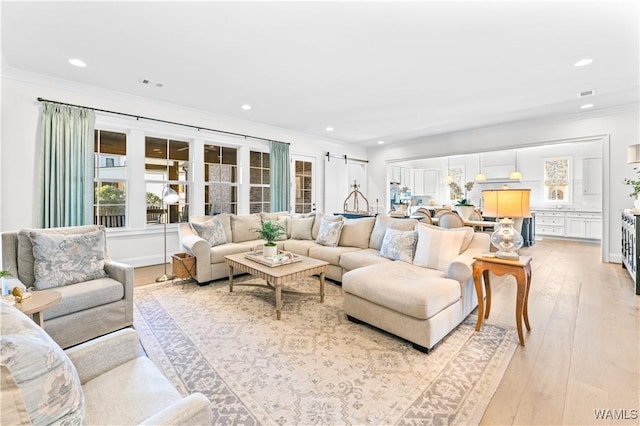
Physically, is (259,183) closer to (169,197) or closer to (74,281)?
(169,197)

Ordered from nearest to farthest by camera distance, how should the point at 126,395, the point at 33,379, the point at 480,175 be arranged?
the point at 33,379 < the point at 126,395 < the point at 480,175

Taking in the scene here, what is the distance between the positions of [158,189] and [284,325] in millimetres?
3719

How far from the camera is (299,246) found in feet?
14.1

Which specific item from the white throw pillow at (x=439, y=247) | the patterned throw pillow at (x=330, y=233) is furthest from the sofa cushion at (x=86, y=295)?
the white throw pillow at (x=439, y=247)

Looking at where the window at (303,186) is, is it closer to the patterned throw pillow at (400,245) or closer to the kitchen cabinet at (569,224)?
the patterned throw pillow at (400,245)

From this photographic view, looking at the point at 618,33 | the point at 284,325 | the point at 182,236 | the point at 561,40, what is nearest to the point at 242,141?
the point at 182,236

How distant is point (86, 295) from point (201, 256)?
1.44 m

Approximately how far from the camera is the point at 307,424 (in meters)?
1.49

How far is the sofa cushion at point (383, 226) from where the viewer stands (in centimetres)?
358

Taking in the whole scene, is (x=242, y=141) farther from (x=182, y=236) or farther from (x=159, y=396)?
(x=159, y=396)

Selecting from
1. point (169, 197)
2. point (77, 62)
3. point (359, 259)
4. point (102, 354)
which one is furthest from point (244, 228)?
point (102, 354)

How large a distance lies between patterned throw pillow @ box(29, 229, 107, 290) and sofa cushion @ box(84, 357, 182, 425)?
168 centimetres

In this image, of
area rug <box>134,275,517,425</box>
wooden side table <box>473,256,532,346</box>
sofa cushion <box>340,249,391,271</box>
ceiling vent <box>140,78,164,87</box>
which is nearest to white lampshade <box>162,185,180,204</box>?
ceiling vent <box>140,78,164,87</box>

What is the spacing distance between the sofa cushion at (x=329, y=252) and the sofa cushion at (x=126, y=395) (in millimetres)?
2672
